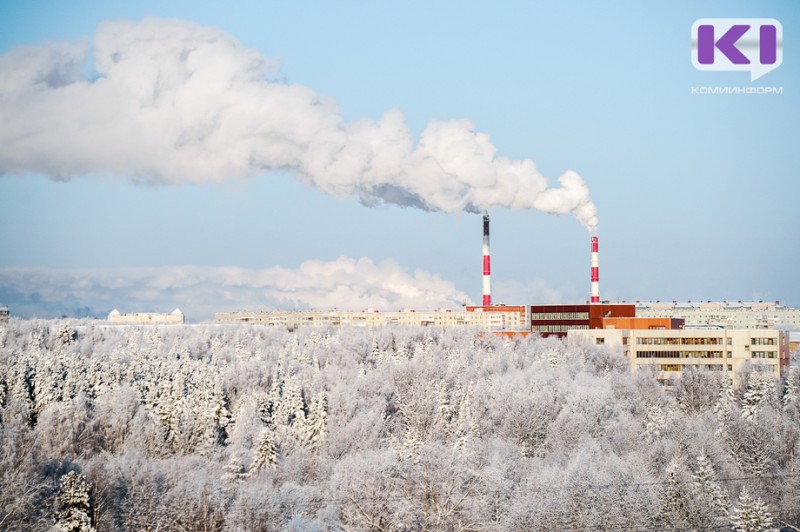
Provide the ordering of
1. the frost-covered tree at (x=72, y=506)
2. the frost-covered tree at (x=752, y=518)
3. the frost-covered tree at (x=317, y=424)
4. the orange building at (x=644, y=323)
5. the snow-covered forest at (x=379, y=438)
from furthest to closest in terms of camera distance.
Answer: the orange building at (x=644, y=323) < the frost-covered tree at (x=317, y=424) < the snow-covered forest at (x=379, y=438) < the frost-covered tree at (x=72, y=506) < the frost-covered tree at (x=752, y=518)

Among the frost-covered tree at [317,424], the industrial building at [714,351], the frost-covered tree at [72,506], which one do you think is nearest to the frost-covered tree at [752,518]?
the frost-covered tree at [72,506]

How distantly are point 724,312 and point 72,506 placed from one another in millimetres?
137774

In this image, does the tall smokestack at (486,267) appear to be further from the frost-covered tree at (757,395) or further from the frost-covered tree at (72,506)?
the frost-covered tree at (72,506)

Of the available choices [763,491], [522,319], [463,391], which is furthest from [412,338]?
[763,491]

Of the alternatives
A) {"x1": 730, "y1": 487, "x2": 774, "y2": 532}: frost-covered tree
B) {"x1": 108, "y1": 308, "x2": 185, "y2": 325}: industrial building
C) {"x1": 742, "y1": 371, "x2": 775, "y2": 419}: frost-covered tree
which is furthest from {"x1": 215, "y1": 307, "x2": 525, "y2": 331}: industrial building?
{"x1": 730, "y1": 487, "x2": 774, "y2": 532}: frost-covered tree

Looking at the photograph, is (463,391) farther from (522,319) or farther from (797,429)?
(522,319)

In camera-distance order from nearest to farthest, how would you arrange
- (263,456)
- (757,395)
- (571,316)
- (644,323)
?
(263,456)
(757,395)
(644,323)
(571,316)

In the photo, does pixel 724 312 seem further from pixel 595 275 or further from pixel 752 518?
pixel 752 518

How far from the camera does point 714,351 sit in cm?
8569

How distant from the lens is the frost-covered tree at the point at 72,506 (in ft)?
133

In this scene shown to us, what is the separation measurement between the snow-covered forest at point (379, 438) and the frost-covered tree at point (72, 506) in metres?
0.09

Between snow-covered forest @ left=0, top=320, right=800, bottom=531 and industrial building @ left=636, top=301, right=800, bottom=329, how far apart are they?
214 feet

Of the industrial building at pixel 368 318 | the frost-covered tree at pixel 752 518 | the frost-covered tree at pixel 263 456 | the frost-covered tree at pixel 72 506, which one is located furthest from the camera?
the industrial building at pixel 368 318

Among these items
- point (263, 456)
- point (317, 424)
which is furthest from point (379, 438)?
point (263, 456)
